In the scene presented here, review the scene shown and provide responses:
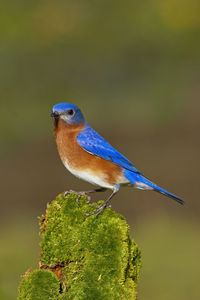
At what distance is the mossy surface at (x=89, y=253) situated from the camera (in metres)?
4.90

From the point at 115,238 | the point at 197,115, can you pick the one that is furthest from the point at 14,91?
the point at 115,238

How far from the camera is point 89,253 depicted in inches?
199

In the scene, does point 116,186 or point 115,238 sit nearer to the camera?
point 115,238

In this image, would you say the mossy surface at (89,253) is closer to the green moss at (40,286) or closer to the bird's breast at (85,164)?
the green moss at (40,286)

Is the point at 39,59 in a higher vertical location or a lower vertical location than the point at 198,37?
lower

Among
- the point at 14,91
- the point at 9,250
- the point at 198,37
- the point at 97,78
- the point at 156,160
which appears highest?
the point at 198,37

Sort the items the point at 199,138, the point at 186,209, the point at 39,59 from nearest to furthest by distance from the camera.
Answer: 1. the point at 186,209
2. the point at 199,138
3. the point at 39,59

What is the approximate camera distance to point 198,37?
1297 inches

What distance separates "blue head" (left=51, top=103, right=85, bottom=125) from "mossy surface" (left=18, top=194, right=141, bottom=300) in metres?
1.45

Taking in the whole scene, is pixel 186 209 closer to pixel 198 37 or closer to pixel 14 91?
pixel 14 91

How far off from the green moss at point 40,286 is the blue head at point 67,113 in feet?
6.83

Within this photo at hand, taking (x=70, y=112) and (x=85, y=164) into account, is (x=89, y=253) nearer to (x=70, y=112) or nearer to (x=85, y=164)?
(x=85, y=164)

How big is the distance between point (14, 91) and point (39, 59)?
14.7ft

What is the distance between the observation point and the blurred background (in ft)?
35.0
